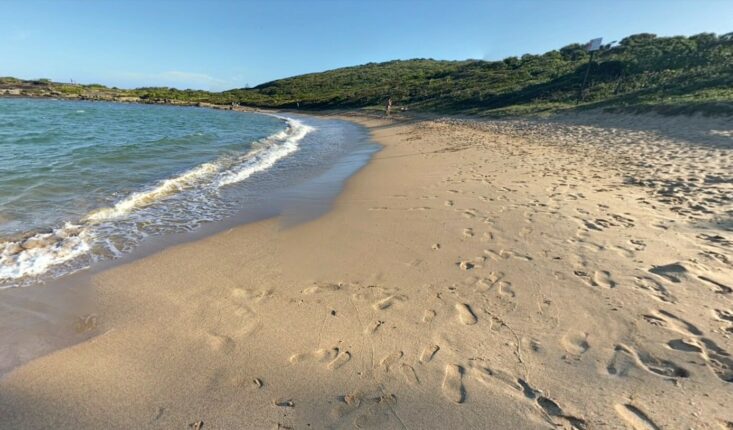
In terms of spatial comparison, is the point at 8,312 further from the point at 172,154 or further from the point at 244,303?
the point at 172,154

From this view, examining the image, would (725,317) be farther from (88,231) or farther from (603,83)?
(603,83)

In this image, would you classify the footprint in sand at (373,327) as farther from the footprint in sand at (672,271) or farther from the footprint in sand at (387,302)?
the footprint in sand at (672,271)

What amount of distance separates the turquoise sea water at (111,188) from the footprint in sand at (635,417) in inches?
253

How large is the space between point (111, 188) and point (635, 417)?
10961 millimetres

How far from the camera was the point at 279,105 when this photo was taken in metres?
69.2

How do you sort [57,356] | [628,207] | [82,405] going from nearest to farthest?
[82,405]
[57,356]
[628,207]

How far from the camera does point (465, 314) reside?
12.3 ft

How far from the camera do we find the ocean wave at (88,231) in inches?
200

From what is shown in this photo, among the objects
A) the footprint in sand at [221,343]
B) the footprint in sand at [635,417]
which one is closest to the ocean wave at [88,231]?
the footprint in sand at [221,343]

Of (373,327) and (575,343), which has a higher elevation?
(575,343)

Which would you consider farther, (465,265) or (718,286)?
(465,265)

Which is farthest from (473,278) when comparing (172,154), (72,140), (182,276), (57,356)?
(72,140)

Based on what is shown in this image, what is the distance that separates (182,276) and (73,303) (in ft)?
3.83

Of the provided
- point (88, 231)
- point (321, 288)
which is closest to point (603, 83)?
point (321, 288)
